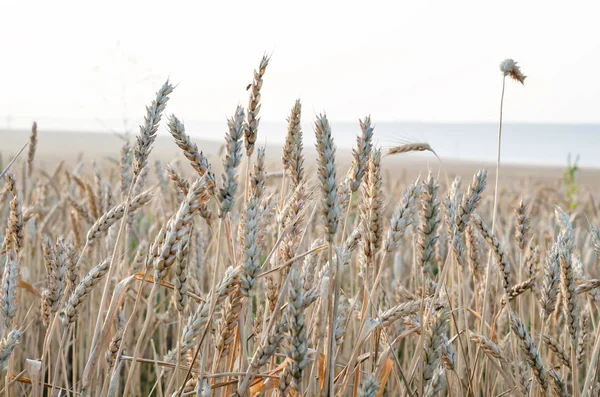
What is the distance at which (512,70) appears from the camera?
5.76 feet

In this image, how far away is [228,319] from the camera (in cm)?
112

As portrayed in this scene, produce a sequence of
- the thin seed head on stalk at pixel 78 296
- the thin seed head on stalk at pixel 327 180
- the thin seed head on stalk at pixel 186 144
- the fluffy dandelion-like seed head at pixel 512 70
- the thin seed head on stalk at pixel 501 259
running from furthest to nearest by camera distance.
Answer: the fluffy dandelion-like seed head at pixel 512 70, the thin seed head on stalk at pixel 501 259, the thin seed head on stalk at pixel 78 296, the thin seed head on stalk at pixel 186 144, the thin seed head on stalk at pixel 327 180

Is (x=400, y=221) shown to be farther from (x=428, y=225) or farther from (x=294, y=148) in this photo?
(x=294, y=148)

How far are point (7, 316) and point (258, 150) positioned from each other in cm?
67

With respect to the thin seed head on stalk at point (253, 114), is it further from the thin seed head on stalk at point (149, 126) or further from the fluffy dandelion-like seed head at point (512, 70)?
the fluffy dandelion-like seed head at point (512, 70)

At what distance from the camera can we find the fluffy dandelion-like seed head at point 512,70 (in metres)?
1.72

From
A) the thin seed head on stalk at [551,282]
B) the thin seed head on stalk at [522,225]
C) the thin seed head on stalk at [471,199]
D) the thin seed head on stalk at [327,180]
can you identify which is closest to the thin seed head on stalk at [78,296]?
the thin seed head on stalk at [327,180]

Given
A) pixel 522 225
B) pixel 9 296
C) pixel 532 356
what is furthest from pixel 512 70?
pixel 9 296

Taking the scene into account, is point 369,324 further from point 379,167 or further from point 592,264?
point 592,264

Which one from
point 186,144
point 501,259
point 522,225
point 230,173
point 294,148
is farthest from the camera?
point 522,225

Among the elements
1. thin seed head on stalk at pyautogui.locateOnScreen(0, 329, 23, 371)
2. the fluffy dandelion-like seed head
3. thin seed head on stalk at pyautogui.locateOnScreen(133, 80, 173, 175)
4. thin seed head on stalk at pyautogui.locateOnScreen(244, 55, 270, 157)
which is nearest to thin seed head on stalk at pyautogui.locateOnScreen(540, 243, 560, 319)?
the fluffy dandelion-like seed head

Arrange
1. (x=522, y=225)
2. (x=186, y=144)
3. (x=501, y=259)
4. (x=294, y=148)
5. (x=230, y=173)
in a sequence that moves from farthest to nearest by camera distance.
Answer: (x=522, y=225)
(x=501, y=259)
(x=294, y=148)
(x=186, y=144)
(x=230, y=173)

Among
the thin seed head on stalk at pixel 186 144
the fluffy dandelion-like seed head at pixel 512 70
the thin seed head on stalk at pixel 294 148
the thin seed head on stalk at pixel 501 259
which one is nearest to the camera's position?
the thin seed head on stalk at pixel 186 144

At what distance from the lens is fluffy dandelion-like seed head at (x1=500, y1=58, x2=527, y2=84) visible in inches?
67.7
